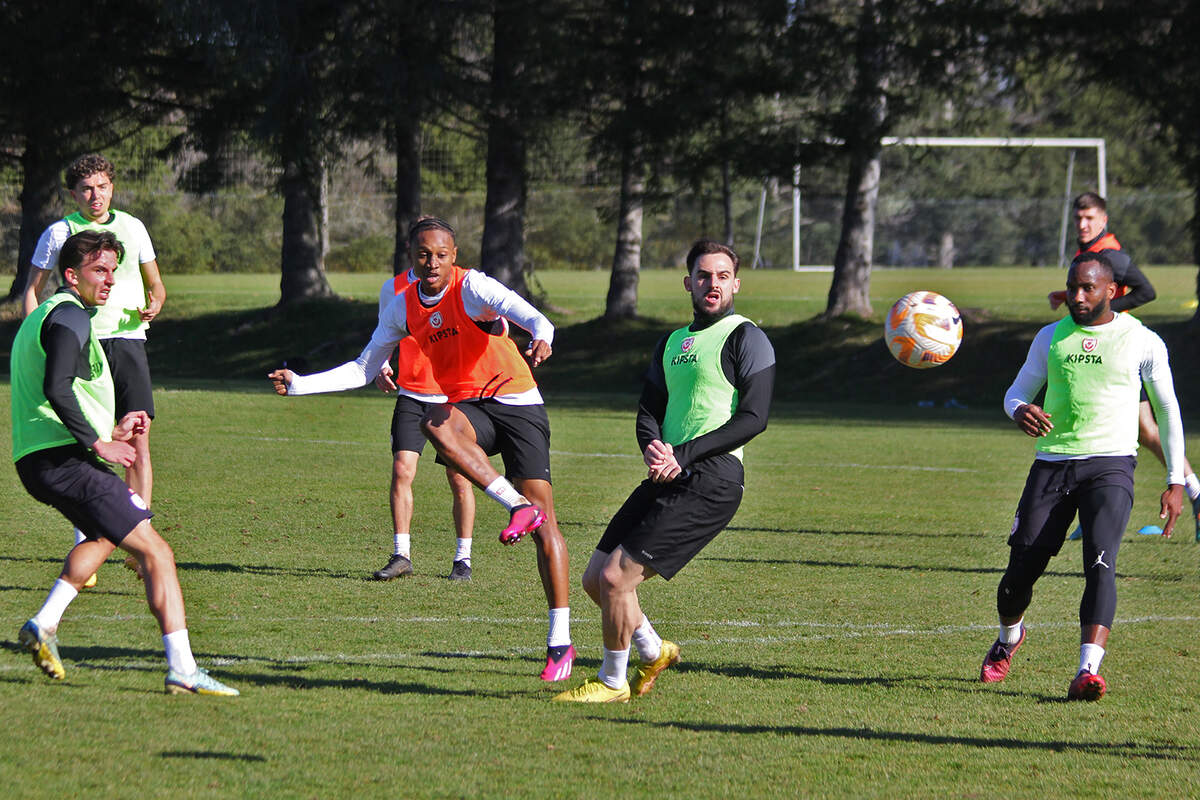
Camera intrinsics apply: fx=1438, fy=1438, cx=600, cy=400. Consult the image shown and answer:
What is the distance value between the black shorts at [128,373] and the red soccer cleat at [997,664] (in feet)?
16.6

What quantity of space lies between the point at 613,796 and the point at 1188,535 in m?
8.32

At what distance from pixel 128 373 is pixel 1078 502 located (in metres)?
5.54

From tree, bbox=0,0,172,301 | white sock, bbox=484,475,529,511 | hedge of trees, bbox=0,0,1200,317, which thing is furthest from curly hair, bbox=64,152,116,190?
tree, bbox=0,0,172,301

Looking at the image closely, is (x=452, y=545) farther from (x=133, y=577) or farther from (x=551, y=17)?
(x=551, y=17)

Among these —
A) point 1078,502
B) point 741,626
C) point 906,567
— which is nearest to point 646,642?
point 741,626

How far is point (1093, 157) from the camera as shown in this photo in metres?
65.4

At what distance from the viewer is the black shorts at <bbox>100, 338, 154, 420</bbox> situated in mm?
8703

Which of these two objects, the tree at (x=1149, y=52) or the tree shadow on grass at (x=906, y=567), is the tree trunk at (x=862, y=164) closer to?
the tree at (x=1149, y=52)

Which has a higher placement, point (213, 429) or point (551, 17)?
point (551, 17)

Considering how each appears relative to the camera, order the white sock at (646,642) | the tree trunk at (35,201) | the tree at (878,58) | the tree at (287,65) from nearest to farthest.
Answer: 1. the white sock at (646,642)
2. the tree at (878,58)
3. the tree at (287,65)
4. the tree trunk at (35,201)

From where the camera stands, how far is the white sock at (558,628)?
659cm

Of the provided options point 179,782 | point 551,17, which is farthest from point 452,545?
point 551,17

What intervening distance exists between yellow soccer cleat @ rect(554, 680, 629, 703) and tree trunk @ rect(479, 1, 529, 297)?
22522 millimetres

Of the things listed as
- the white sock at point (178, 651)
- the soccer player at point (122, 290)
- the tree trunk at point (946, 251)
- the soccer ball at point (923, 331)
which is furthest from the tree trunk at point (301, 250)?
the tree trunk at point (946, 251)
